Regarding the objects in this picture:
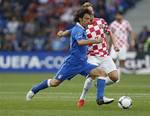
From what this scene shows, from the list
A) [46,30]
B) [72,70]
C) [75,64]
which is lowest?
[72,70]

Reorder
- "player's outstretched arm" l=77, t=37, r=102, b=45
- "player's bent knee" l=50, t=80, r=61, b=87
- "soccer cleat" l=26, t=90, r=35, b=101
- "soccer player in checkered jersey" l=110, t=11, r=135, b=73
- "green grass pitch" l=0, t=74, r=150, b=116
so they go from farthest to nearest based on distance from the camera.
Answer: "soccer player in checkered jersey" l=110, t=11, r=135, b=73
"soccer cleat" l=26, t=90, r=35, b=101
"player's bent knee" l=50, t=80, r=61, b=87
"player's outstretched arm" l=77, t=37, r=102, b=45
"green grass pitch" l=0, t=74, r=150, b=116

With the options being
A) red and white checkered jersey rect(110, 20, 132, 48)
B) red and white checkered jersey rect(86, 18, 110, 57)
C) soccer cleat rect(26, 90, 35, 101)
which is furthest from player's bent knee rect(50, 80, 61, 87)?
red and white checkered jersey rect(110, 20, 132, 48)

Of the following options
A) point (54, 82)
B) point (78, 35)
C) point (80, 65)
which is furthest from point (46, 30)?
point (78, 35)

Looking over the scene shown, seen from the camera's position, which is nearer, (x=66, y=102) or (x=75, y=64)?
(x=75, y=64)

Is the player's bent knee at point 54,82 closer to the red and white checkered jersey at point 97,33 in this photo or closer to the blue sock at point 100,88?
the blue sock at point 100,88

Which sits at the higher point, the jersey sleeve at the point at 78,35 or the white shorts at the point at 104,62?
the jersey sleeve at the point at 78,35

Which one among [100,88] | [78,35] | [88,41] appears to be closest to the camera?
[88,41]

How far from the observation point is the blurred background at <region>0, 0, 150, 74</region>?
93.1 ft

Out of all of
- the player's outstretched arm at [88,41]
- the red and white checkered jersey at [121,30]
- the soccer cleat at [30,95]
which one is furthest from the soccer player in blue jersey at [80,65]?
the red and white checkered jersey at [121,30]

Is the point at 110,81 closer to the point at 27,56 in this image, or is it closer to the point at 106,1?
the point at 27,56

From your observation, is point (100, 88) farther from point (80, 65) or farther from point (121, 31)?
point (121, 31)

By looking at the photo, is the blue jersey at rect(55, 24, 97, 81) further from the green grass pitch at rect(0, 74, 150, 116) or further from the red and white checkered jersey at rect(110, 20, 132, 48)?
the red and white checkered jersey at rect(110, 20, 132, 48)

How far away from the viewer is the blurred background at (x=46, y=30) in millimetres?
28375

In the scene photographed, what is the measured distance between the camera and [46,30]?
30625 millimetres
